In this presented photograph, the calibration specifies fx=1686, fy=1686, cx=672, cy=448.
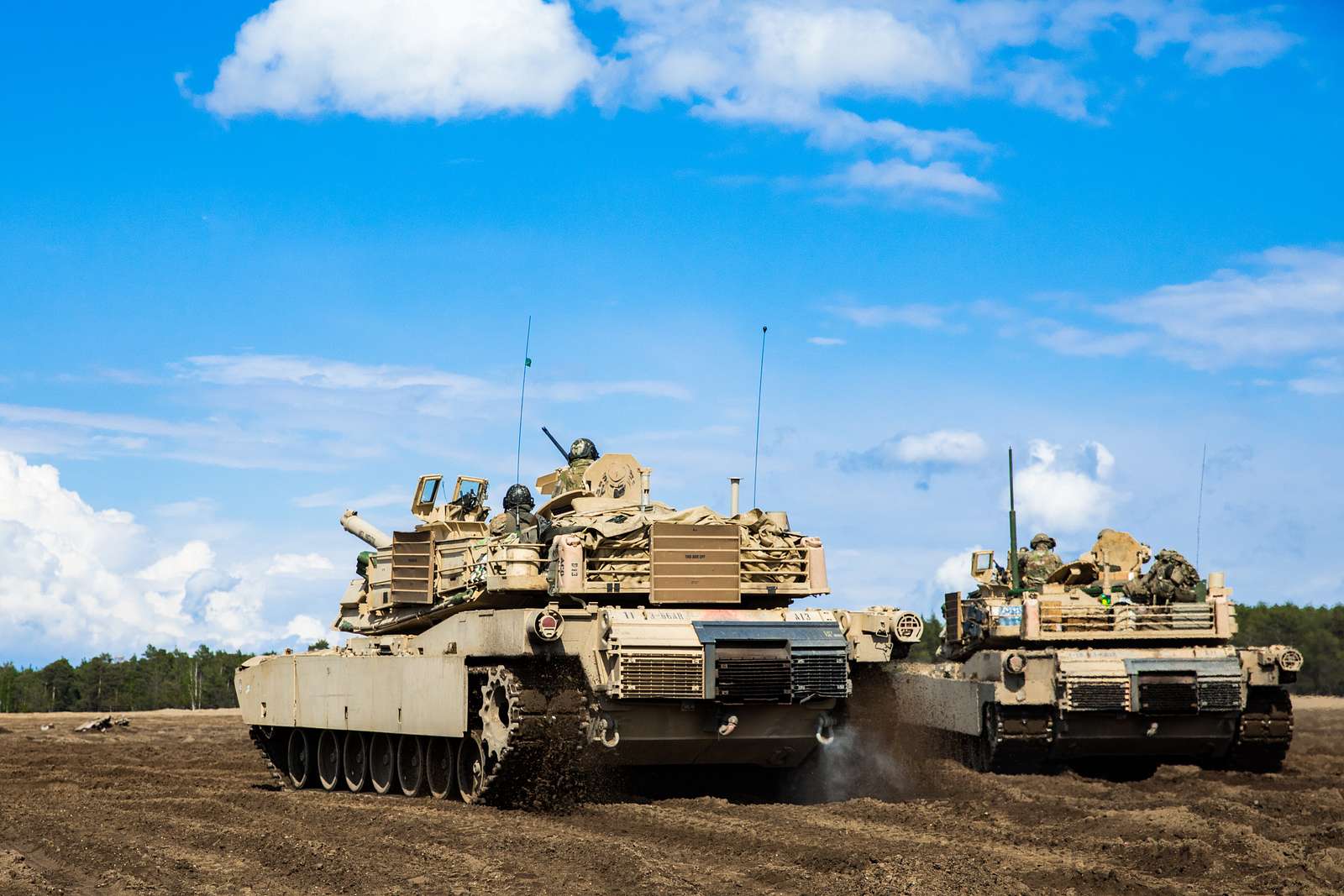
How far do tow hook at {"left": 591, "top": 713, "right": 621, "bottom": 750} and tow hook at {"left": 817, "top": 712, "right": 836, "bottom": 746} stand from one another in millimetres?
2333

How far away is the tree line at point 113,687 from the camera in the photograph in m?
70.2

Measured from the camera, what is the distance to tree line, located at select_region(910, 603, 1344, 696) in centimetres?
6322

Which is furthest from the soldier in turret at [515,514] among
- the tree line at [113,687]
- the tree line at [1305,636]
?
the tree line at [113,687]

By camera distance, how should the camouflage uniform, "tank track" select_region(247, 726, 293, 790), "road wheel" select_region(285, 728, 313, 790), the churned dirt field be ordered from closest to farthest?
the churned dirt field → the camouflage uniform → "road wheel" select_region(285, 728, 313, 790) → "tank track" select_region(247, 726, 293, 790)

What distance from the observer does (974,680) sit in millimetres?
23234

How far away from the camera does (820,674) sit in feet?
57.9

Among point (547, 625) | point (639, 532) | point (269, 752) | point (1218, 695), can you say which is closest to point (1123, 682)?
point (1218, 695)

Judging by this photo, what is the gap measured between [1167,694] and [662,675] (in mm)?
7859

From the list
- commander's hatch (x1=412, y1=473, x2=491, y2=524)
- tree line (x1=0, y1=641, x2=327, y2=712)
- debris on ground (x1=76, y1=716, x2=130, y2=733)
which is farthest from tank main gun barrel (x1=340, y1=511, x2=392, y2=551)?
tree line (x1=0, y1=641, x2=327, y2=712)

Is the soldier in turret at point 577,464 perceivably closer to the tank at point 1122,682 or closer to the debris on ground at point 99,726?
the tank at point 1122,682

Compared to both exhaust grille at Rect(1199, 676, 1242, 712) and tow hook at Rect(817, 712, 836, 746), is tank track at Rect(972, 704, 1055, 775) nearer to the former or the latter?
exhaust grille at Rect(1199, 676, 1242, 712)

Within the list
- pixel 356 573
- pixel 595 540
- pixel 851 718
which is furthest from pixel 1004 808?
pixel 356 573

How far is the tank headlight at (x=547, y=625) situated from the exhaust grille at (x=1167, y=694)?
332 inches

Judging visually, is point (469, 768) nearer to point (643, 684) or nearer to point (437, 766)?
point (437, 766)
